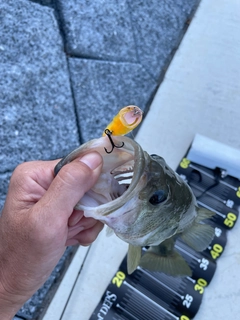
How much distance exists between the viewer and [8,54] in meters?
2.09

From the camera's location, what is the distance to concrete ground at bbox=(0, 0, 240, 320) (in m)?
2.04

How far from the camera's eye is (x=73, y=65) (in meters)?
2.22

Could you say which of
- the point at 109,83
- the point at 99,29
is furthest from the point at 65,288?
the point at 99,29

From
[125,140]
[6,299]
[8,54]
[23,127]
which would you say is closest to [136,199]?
[125,140]

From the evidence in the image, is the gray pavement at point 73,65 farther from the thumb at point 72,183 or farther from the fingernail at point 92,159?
the fingernail at point 92,159

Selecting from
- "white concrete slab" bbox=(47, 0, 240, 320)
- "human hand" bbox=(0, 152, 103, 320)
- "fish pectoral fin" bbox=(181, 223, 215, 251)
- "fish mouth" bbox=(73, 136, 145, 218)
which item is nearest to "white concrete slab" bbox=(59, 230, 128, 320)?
"white concrete slab" bbox=(47, 0, 240, 320)

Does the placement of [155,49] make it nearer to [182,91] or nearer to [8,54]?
[182,91]

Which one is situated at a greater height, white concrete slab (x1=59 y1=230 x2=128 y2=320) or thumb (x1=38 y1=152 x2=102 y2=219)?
thumb (x1=38 y1=152 x2=102 y2=219)

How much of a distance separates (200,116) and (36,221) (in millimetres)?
1365

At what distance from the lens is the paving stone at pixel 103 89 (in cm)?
222

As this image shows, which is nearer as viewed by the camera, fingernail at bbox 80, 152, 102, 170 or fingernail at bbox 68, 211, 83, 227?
fingernail at bbox 80, 152, 102, 170

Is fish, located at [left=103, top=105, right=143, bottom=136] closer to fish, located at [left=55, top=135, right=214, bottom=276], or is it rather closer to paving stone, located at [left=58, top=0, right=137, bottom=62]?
fish, located at [left=55, top=135, right=214, bottom=276]

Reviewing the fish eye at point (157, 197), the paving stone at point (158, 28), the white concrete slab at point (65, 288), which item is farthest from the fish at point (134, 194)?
the paving stone at point (158, 28)

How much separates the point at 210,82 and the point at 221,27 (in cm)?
37
